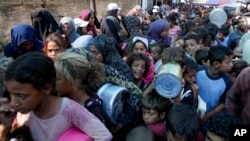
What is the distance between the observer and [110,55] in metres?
3.18

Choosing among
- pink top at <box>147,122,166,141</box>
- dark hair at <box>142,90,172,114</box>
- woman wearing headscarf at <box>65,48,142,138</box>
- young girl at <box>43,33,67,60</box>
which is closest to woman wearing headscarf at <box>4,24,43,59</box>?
young girl at <box>43,33,67,60</box>


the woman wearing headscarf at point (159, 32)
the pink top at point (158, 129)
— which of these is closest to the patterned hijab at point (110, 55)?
the pink top at point (158, 129)

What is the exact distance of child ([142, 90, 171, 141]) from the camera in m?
2.47

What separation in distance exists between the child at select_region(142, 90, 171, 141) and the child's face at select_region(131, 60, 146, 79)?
64 cm

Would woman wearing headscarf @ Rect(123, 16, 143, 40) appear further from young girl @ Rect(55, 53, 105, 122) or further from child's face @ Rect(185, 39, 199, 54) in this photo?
young girl @ Rect(55, 53, 105, 122)

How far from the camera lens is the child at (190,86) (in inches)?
110

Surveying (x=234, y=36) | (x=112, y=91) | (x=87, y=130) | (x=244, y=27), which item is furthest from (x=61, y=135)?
(x=244, y=27)

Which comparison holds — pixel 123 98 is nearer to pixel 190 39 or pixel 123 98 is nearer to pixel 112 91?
pixel 112 91

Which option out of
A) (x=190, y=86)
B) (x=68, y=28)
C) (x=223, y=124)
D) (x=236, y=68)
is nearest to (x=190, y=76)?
(x=190, y=86)

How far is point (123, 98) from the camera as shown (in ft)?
7.73

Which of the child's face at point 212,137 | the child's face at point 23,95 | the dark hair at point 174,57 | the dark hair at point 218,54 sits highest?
the child's face at point 23,95

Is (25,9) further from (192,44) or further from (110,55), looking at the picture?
(110,55)

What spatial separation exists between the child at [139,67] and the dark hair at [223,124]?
3.14 feet

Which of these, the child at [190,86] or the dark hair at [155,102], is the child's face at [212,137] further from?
the child at [190,86]
